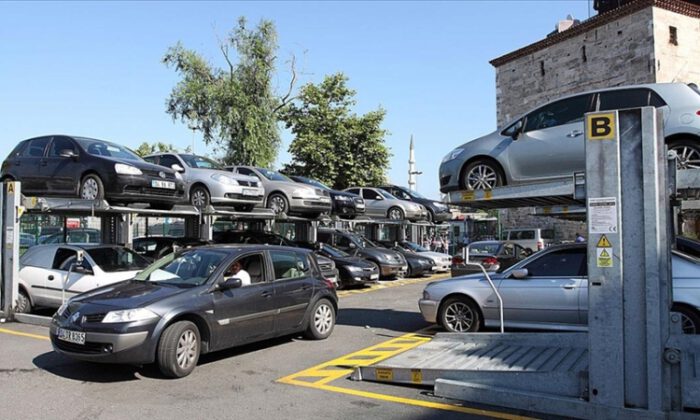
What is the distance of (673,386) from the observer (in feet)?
14.8

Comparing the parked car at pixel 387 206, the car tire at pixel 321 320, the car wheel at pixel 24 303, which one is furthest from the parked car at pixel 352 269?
the car wheel at pixel 24 303

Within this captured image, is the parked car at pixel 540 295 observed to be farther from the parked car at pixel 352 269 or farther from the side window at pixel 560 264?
the parked car at pixel 352 269

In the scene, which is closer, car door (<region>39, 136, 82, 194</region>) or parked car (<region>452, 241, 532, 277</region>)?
car door (<region>39, 136, 82, 194</region>)

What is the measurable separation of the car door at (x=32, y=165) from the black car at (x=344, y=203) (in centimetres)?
848

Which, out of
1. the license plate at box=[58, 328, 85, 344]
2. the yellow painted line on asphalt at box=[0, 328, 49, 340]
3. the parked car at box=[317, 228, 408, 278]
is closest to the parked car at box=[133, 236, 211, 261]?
the yellow painted line on asphalt at box=[0, 328, 49, 340]

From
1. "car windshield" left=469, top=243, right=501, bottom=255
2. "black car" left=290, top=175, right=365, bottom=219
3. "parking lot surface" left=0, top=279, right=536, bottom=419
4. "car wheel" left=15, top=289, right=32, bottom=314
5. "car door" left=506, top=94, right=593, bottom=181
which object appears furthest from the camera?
"black car" left=290, top=175, right=365, bottom=219

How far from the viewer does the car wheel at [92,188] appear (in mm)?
11259

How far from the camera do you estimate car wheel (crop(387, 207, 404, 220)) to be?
21.6 metres

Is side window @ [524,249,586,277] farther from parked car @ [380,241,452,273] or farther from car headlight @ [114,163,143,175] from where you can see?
parked car @ [380,241,452,273]

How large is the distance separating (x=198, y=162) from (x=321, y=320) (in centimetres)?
781

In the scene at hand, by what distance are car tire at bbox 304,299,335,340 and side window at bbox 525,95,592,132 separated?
3943 mm

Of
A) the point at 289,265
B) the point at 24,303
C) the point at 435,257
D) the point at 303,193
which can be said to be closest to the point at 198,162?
the point at 303,193

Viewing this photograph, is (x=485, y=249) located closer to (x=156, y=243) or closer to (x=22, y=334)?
(x=156, y=243)

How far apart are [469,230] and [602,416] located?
145ft
